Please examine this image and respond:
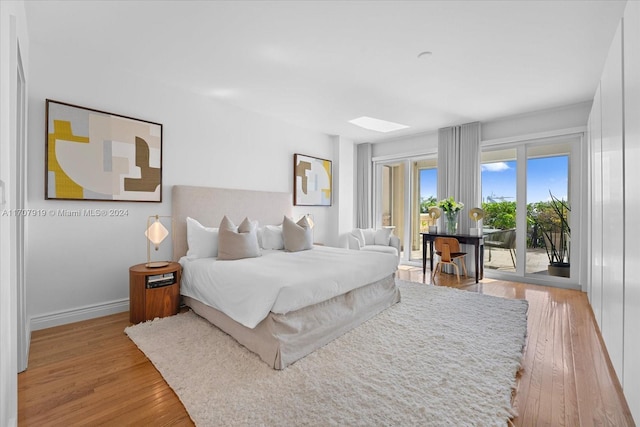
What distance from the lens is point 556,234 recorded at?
4539 mm

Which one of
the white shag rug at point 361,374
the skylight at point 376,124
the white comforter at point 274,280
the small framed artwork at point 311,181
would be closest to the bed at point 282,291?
the white comforter at point 274,280

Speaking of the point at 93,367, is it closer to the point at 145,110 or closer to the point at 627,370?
the point at 145,110

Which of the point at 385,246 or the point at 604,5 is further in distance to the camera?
the point at 385,246

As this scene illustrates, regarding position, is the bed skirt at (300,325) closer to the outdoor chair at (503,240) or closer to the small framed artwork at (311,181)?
the small framed artwork at (311,181)

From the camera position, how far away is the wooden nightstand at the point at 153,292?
2812mm

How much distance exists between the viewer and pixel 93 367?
2.10 m

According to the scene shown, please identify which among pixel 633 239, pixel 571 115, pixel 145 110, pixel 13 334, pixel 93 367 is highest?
pixel 571 115

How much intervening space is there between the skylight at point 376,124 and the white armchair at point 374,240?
73.6 inches

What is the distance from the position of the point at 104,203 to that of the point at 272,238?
193 cm

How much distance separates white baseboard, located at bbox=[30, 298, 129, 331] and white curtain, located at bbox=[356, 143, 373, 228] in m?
4.59

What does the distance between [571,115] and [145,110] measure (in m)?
5.69

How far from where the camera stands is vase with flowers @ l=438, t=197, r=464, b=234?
4.98 m

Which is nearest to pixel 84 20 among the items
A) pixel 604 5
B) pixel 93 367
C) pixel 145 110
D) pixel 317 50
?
pixel 145 110

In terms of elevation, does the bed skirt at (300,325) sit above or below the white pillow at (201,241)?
below
